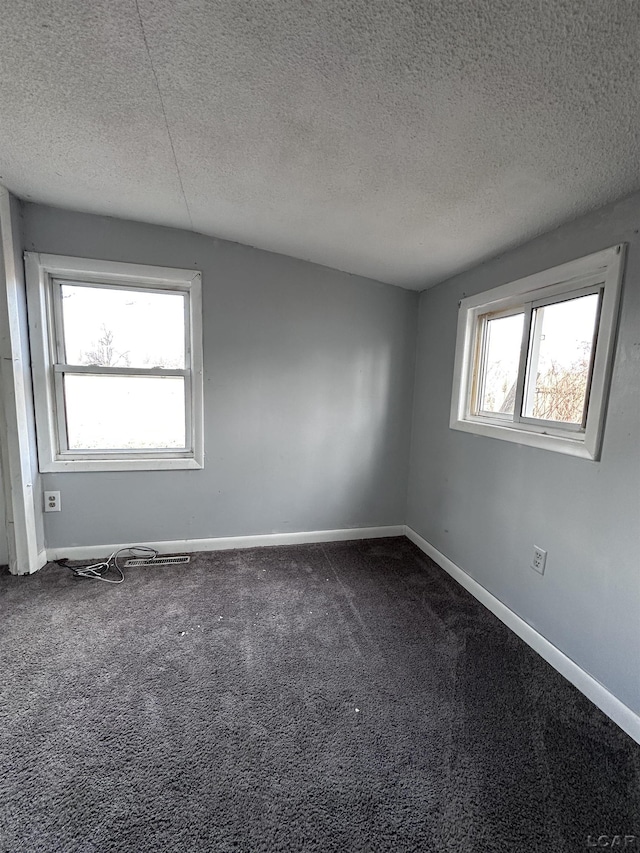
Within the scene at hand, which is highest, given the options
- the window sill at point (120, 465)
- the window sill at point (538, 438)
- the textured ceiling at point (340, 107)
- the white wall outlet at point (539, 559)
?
the textured ceiling at point (340, 107)

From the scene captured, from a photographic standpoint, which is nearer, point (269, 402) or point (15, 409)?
point (15, 409)

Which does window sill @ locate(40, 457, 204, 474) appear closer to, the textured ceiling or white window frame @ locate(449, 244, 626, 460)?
the textured ceiling

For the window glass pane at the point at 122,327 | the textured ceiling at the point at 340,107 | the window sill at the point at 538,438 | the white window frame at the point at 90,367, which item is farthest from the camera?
the window glass pane at the point at 122,327

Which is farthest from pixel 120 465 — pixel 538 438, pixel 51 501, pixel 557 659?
pixel 557 659

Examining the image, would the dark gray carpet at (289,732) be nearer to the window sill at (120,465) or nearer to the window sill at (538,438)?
the window sill at (120,465)

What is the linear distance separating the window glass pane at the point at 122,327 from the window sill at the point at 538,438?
2.04m

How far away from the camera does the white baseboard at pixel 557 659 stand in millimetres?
1299

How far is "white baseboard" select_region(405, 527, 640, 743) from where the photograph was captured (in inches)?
51.1

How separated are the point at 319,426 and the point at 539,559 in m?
1.61

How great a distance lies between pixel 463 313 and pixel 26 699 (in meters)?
2.90

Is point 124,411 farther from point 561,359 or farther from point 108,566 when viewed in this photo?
point 561,359

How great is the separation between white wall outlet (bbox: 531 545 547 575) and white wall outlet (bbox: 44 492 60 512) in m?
2.90

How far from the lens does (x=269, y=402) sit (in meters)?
2.54

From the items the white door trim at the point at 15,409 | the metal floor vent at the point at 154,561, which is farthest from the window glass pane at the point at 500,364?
the white door trim at the point at 15,409
